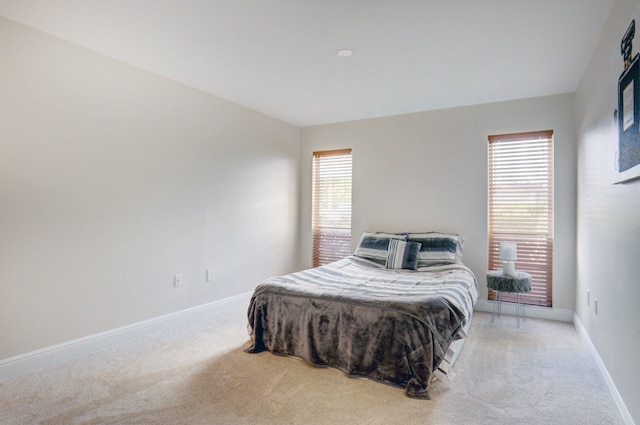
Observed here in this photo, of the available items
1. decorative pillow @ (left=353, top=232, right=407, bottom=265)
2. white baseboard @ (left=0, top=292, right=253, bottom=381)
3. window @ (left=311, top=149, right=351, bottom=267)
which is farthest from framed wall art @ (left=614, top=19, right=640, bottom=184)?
white baseboard @ (left=0, top=292, right=253, bottom=381)

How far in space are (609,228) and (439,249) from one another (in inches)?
71.3

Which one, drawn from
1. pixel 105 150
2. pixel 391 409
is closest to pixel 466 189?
pixel 391 409

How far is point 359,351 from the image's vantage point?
2455mm

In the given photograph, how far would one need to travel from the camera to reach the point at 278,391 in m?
2.27

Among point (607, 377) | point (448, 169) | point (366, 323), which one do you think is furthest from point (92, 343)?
point (448, 169)

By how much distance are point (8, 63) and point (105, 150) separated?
84 centimetres

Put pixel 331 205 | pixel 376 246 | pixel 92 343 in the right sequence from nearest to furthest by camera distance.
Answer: pixel 92 343 < pixel 376 246 < pixel 331 205

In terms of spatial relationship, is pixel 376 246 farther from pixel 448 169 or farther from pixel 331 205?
pixel 448 169

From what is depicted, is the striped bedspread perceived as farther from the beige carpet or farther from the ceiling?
the ceiling

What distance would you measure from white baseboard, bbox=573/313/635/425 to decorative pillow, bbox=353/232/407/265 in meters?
1.91

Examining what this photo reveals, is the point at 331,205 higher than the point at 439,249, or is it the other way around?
the point at 331,205

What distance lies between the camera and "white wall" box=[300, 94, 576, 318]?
383 cm

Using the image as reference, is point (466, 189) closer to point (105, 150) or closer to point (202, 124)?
point (202, 124)

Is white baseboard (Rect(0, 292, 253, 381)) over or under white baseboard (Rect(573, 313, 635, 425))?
under
